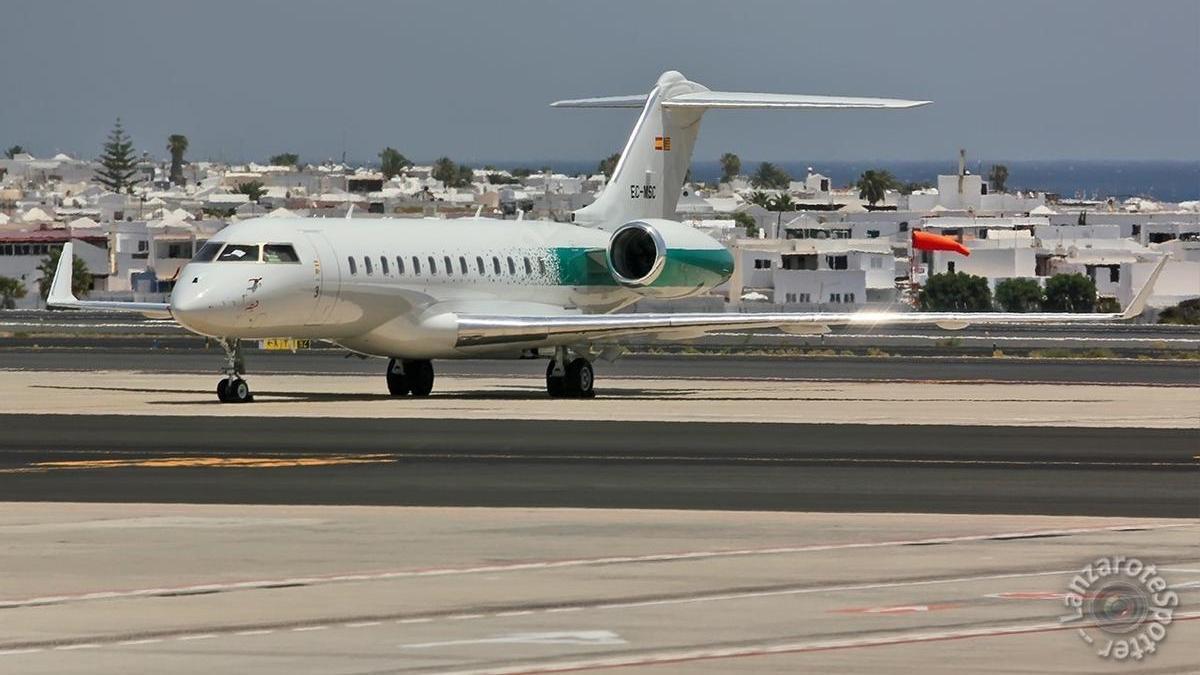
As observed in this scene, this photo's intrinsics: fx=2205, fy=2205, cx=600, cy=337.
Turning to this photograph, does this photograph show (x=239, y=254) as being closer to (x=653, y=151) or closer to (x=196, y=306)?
(x=196, y=306)

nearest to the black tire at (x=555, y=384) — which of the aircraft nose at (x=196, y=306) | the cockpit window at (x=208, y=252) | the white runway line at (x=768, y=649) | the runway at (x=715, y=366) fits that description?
the cockpit window at (x=208, y=252)

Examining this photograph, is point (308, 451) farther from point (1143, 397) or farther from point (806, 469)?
point (1143, 397)

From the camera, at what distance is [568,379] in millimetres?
41656

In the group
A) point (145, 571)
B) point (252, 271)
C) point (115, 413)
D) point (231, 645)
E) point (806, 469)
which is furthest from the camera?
point (252, 271)

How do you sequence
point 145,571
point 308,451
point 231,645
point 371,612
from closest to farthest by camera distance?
1. point 231,645
2. point 371,612
3. point 145,571
4. point 308,451

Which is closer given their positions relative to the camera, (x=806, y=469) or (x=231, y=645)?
(x=231, y=645)

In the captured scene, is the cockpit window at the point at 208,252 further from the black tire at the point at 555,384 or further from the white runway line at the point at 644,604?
the white runway line at the point at 644,604

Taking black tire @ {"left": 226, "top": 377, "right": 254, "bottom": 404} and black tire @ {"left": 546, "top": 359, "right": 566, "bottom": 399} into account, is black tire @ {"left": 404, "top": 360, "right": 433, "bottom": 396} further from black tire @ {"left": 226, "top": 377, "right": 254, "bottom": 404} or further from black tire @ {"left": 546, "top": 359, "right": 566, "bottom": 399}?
black tire @ {"left": 226, "top": 377, "right": 254, "bottom": 404}

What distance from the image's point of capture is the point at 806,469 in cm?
2622

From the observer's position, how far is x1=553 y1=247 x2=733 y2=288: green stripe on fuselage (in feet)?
143

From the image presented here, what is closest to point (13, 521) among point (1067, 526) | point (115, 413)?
point (1067, 526)

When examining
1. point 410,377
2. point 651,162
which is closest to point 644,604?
point 410,377

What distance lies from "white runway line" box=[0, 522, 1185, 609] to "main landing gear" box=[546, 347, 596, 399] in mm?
21773

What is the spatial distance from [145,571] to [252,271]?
68.4 feet
